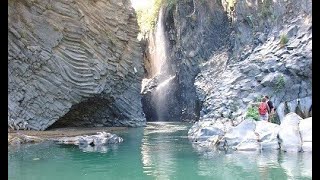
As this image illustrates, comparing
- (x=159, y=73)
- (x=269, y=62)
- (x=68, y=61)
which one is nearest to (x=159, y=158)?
(x=269, y=62)

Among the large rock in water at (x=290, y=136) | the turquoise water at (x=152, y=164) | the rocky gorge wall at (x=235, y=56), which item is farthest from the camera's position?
the rocky gorge wall at (x=235, y=56)

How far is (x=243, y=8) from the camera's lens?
27.4m

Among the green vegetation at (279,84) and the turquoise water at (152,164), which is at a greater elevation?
the green vegetation at (279,84)

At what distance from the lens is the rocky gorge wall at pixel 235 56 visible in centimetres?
1845

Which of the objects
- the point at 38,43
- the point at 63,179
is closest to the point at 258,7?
the point at 38,43

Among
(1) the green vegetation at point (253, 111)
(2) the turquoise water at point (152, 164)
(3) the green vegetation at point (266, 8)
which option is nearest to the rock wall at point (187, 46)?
(3) the green vegetation at point (266, 8)

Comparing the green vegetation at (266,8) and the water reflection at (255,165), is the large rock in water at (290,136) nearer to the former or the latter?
the water reflection at (255,165)

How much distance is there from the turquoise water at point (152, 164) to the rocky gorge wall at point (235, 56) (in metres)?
5.36

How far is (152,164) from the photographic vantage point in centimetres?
1177

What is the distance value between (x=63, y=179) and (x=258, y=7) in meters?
19.7

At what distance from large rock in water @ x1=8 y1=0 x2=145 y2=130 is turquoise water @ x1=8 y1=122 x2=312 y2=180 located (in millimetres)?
7126

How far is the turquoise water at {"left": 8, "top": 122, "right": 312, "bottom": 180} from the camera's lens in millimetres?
10102

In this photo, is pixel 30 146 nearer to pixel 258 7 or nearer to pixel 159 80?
pixel 258 7
